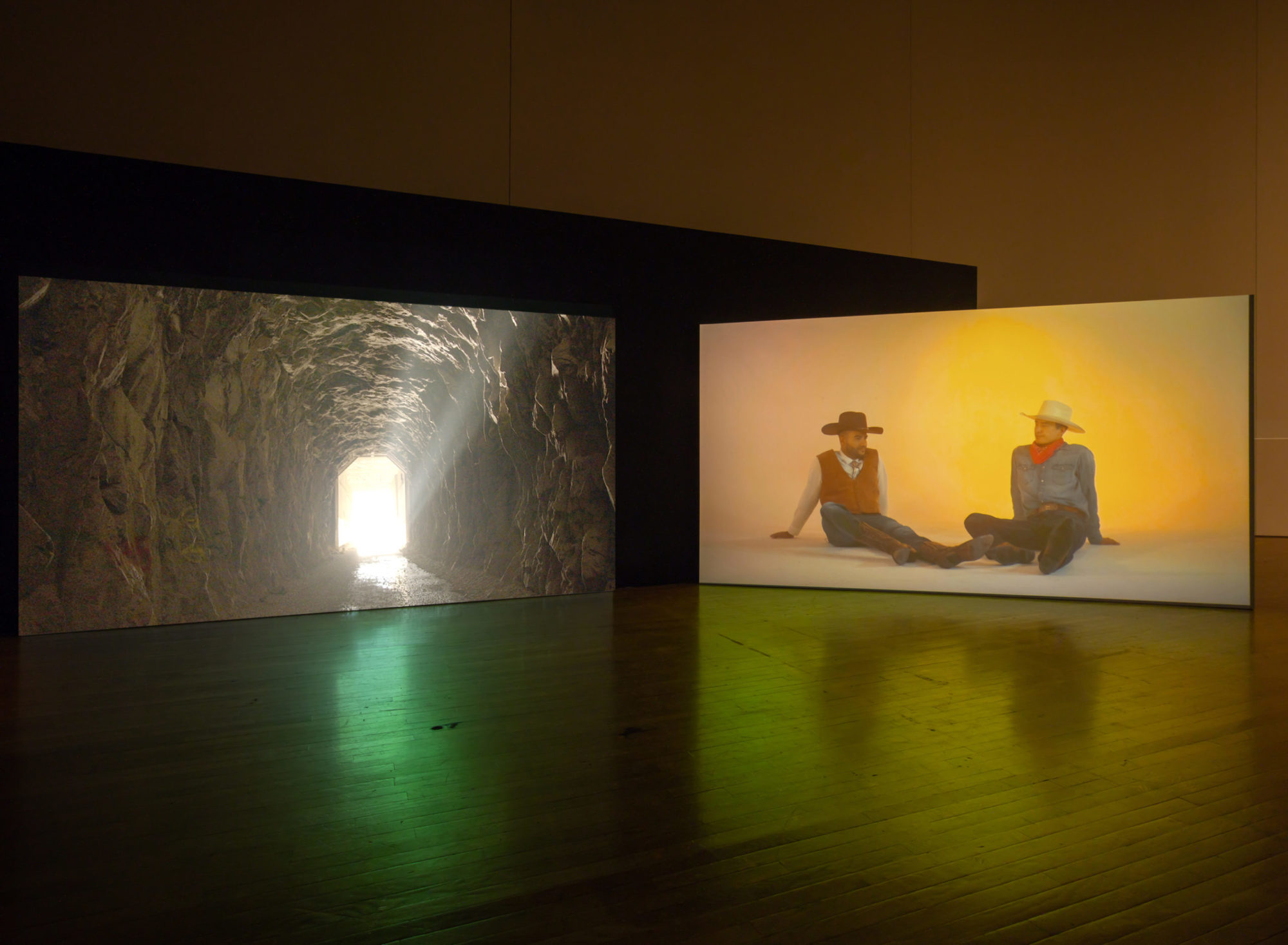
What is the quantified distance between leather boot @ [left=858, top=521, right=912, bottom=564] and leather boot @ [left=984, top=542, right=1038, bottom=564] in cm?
64

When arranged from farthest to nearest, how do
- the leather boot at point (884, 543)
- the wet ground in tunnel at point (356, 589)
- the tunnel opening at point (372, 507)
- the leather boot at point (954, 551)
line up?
the leather boot at point (884, 543)
the leather boot at point (954, 551)
the tunnel opening at point (372, 507)
the wet ground in tunnel at point (356, 589)

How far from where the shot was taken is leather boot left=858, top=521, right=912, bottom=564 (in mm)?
7379

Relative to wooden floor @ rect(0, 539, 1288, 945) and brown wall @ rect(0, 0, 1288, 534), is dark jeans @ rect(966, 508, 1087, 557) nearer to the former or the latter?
wooden floor @ rect(0, 539, 1288, 945)

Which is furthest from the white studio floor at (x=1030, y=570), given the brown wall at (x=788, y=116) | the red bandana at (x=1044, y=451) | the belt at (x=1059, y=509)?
the brown wall at (x=788, y=116)

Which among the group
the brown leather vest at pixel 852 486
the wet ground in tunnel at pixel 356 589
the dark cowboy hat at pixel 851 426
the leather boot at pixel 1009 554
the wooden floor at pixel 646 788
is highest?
the dark cowboy hat at pixel 851 426

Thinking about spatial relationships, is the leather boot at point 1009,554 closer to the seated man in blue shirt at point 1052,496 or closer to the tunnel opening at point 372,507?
the seated man in blue shirt at point 1052,496

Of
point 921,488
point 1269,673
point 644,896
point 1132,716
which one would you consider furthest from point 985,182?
point 644,896

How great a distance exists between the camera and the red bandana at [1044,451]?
22.9 ft

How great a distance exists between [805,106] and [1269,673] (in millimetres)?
6143

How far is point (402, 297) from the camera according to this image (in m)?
6.76

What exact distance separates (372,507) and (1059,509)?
5426mm

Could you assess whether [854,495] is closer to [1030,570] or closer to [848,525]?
[848,525]

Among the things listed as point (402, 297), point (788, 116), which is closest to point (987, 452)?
point (788, 116)

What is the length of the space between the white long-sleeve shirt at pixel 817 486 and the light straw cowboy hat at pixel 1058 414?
1.30 metres
